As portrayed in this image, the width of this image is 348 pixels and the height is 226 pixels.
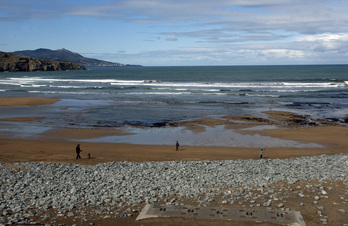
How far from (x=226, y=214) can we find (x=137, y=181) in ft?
14.4

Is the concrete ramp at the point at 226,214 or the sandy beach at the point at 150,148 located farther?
the sandy beach at the point at 150,148

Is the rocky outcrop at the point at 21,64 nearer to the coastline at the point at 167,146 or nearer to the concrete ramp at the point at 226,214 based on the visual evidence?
the coastline at the point at 167,146

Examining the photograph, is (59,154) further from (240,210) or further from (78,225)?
(240,210)

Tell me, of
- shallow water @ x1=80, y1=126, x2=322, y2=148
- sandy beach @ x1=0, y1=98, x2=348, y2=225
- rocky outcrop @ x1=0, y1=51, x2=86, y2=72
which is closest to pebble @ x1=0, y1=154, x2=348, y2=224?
sandy beach @ x1=0, y1=98, x2=348, y2=225

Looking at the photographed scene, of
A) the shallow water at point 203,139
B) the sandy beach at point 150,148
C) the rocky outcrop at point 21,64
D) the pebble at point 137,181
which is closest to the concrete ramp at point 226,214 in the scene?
the pebble at point 137,181

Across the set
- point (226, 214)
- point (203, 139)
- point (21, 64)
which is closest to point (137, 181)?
point (226, 214)

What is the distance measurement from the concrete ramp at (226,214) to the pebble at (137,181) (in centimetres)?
55

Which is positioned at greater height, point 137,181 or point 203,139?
point 137,181

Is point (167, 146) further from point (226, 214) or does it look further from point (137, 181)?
point (226, 214)

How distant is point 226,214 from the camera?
1152 centimetres

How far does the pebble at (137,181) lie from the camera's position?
41.1 ft

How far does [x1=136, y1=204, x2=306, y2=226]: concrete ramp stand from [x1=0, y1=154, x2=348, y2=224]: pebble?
1.79ft

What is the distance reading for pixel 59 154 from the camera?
67.6ft

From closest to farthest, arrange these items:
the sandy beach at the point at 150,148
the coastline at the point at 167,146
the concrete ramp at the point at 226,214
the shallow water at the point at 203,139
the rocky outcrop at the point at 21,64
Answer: the concrete ramp at the point at 226,214 → the sandy beach at the point at 150,148 → the coastline at the point at 167,146 → the shallow water at the point at 203,139 → the rocky outcrop at the point at 21,64
